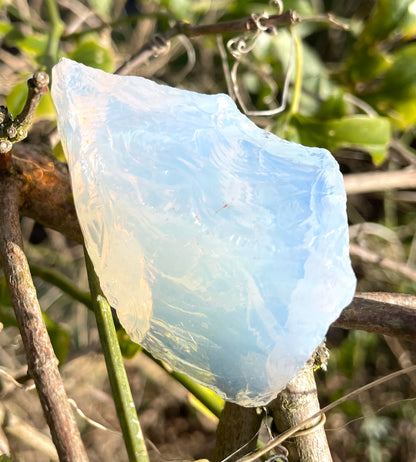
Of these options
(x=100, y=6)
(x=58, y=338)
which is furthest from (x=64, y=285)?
(x=100, y=6)

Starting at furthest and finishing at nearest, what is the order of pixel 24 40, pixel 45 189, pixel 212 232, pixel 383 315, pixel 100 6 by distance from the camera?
1. pixel 100 6
2. pixel 24 40
3. pixel 45 189
4. pixel 383 315
5. pixel 212 232

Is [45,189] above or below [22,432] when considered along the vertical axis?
above

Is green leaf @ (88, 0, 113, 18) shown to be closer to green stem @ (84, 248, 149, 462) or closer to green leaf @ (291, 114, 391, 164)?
green leaf @ (291, 114, 391, 164)

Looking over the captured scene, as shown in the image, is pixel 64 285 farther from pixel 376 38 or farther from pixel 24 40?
pixel 376 38

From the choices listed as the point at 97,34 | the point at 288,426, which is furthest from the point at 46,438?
the point at 97,34

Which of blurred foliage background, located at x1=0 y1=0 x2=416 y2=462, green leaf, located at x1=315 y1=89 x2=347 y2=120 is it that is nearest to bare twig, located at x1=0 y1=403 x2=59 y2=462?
blurred foliage background, located at x1=0 y1=0 x2=416 y2=462
